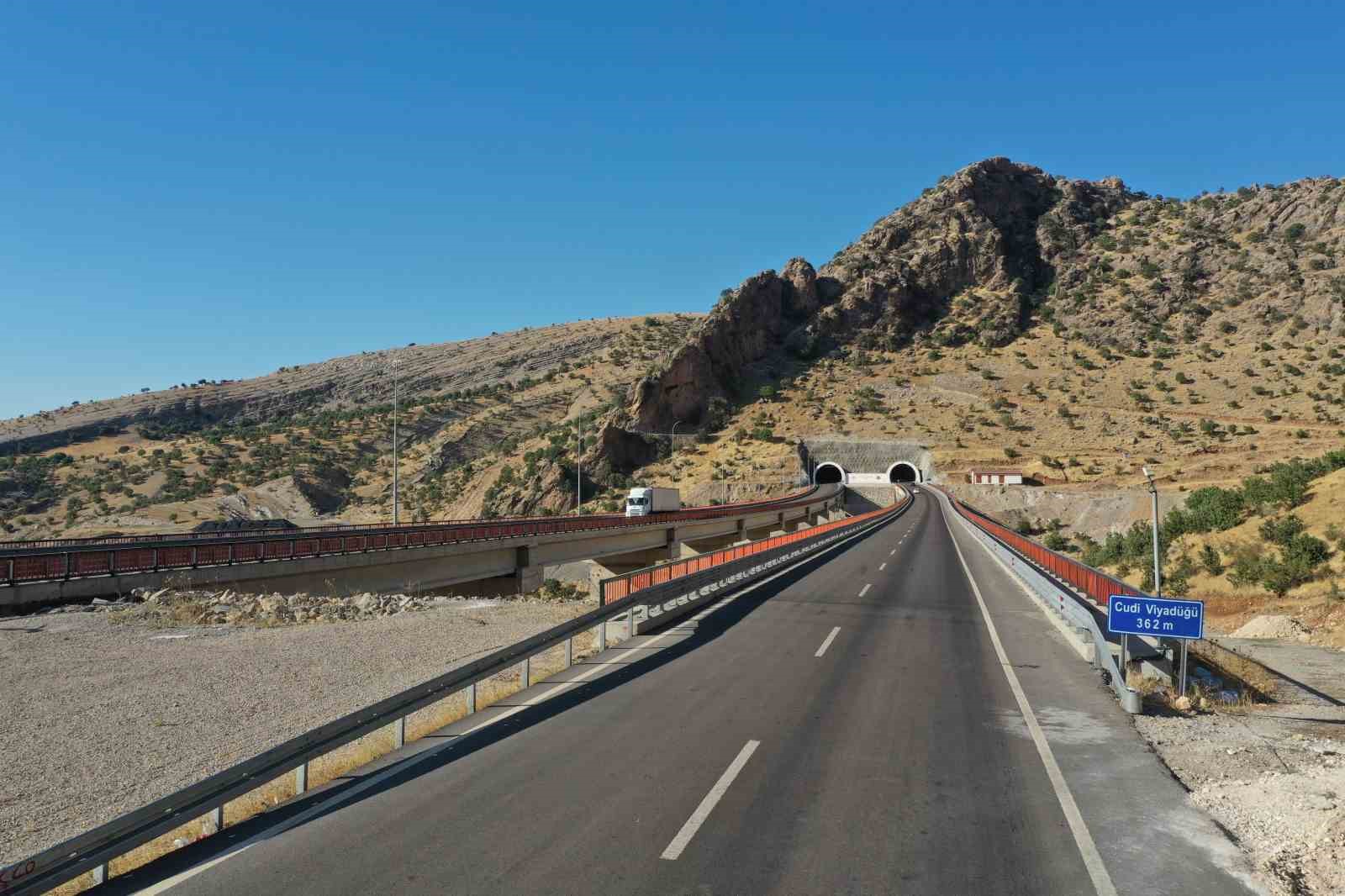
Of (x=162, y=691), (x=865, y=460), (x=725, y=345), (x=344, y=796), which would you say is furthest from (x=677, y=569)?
(x=725, y=345)

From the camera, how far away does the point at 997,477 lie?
3214 inches

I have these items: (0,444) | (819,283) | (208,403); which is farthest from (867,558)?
(208,403)

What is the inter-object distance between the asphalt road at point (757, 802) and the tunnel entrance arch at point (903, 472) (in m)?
90.0

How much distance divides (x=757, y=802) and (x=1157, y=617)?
6685 millimetres

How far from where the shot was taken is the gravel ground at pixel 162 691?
367 inches

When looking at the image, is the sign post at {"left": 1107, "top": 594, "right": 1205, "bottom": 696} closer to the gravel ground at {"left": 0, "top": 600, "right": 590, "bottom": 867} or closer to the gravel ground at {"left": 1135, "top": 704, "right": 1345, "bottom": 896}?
the gravel ground at {"left": 1135, "top": 704, "right": 1345, "bottom": 896}

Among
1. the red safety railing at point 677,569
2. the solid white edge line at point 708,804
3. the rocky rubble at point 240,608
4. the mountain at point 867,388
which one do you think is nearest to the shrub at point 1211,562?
the red safety railing at point 677,569

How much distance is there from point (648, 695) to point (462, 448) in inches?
3861

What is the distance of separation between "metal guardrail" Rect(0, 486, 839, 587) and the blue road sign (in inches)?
910

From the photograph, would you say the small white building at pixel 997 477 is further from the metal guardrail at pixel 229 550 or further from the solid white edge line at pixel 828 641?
the solid white edge line at pixel 828 641

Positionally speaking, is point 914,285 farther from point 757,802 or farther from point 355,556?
point 757,802

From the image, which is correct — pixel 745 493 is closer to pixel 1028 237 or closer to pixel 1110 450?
pixel 1110 450

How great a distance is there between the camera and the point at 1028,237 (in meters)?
155

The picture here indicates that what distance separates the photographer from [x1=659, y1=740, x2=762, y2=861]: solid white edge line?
6.15 metres
